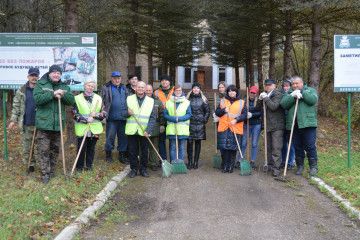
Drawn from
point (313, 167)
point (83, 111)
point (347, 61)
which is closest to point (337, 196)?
point (313, 167)

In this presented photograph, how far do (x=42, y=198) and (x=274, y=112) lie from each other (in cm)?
489

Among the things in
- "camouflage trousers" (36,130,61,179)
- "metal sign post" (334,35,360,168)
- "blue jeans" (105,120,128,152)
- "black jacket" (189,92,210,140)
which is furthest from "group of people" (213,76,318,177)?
"camouflage trousers" (36,130,61,179)

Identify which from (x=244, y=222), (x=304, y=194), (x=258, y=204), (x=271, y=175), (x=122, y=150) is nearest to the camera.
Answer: (x=244, y=222)

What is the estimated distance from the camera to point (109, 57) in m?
20.5

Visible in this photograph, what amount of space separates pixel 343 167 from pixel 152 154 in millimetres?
4291

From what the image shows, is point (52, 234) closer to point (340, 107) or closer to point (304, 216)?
point (304, 216)

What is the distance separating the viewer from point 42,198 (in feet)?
17.5

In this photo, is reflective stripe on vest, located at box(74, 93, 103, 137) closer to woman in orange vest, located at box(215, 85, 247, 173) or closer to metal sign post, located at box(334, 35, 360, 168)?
woman in orange vest, located at box(215, 85, 247, 173)

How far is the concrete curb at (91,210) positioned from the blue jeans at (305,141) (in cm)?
378

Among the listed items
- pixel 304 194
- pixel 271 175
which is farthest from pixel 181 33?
pixel 304 194

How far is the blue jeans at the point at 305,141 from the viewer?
742cm

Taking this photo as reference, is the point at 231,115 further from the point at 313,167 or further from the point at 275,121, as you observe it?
the point at 313,167

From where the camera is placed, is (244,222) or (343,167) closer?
(244,222)

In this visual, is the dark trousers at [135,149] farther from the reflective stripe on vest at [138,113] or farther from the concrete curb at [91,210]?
the concrete curb at [91,210]
